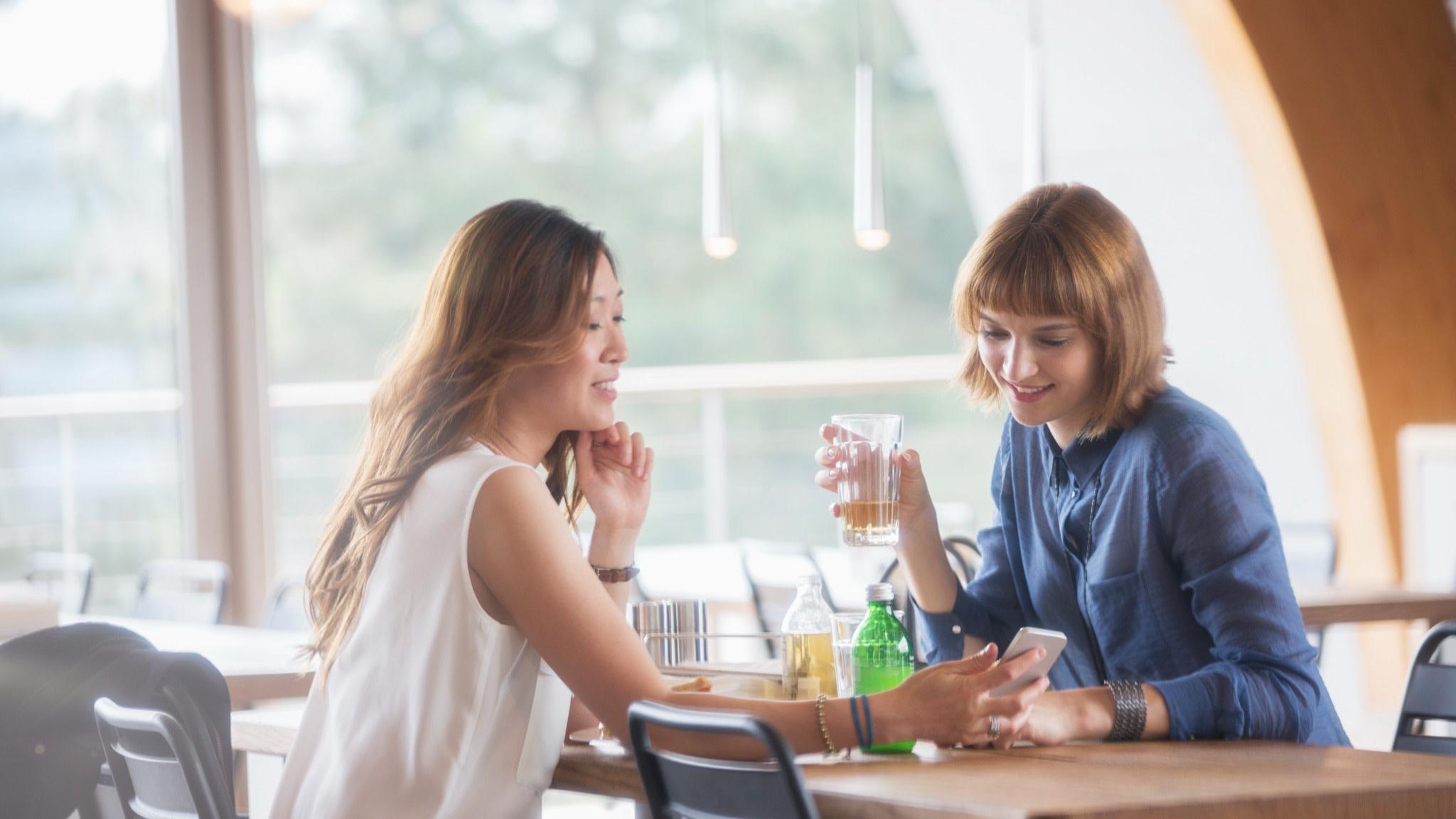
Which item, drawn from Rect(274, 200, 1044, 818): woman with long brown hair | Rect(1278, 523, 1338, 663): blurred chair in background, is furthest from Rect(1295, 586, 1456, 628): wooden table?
Rect(274, 200, 1044, 818): woman with long brown hair

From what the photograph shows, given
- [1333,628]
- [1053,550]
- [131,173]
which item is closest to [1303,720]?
[1053,550]

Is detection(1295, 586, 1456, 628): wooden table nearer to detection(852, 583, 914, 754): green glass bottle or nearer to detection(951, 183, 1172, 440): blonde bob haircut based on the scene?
detection(951, 183, 1172, 440): blonde bob haircut

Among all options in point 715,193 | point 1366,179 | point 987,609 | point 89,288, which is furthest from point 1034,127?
point 89,288

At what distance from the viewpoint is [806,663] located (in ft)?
6.05

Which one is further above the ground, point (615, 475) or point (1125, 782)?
point (615, 475)

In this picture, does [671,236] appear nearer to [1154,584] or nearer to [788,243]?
[788,243]

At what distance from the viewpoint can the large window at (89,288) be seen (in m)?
5.16

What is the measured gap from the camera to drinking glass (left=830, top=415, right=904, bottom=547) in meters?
1.97

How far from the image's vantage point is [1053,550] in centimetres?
208

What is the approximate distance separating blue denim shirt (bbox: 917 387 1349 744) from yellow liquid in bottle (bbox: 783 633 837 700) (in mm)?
370

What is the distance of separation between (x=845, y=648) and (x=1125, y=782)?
1.57 feet

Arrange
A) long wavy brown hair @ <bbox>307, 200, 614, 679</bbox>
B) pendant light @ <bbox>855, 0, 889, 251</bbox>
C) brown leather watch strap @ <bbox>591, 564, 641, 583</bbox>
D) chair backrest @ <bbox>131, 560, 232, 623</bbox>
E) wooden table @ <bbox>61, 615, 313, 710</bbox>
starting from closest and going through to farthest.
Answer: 1. long wavy brown hair @ <bbox>307, 200, 614, 679</bbox>
2. brown leather watch strap @ <bbox>591, 564, 641, 583</bbox>
3. wooden table @ <bbox>61, 615, 313, 710</bbox>
4. pendant light @ <bbox>855, 0, 889, 251</bbox>
5. chair backrest @ <bbox>131, 560, 232, 623</bbox>

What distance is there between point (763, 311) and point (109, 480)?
13.4 meters

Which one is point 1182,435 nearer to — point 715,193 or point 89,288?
point 715,193
